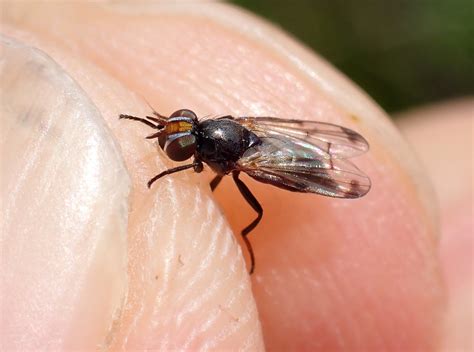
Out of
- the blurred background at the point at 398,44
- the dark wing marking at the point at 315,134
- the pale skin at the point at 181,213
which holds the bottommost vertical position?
the pale skin at the point at 181,213

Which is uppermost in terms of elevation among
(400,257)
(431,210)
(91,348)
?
(431,210)

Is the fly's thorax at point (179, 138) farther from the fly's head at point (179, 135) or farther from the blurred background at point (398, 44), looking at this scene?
the blurred background at point (398, 44)

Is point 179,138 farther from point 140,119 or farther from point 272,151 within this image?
point 272,151

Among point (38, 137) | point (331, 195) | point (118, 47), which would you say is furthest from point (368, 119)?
point (38, 137)

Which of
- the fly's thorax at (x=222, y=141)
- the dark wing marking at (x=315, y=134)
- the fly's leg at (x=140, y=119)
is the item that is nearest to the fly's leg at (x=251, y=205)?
the fly's thorax at (x=222, y=141)

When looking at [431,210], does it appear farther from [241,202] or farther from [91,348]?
[91,348]

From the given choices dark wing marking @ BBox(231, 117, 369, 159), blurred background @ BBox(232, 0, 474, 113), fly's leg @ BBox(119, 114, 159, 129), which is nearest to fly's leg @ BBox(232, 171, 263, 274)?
dark wing marking @ BBox(231, 117, 369, 159)
